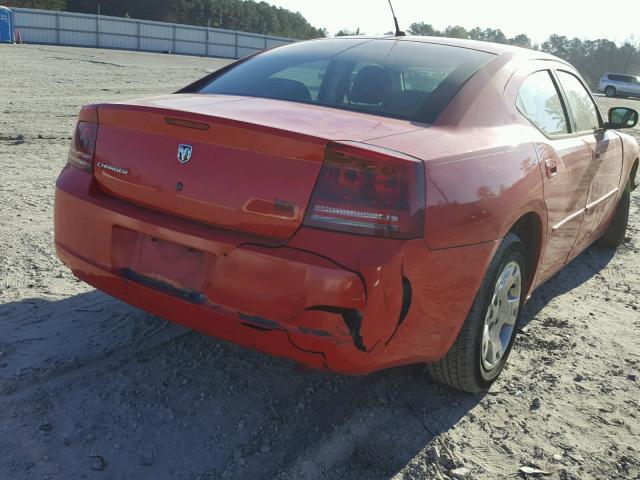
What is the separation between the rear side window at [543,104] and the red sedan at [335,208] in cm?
3

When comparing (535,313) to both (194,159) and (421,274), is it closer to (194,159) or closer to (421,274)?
(421,274)

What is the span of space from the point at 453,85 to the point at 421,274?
41.9 inches

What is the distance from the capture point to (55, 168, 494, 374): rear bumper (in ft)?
7.21

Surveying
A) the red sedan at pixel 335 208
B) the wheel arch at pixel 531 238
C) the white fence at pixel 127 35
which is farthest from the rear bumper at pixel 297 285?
the white fence at pixel 127 35

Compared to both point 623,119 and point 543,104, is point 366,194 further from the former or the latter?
point 623,119

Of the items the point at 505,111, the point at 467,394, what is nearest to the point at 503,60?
the point at 505,111

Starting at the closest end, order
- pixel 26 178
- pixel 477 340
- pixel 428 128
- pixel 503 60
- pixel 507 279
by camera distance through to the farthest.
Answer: pixel 428 128 → pixel 477 340 → pixel 507 279 → pixel 503 60 → pixel 26 178

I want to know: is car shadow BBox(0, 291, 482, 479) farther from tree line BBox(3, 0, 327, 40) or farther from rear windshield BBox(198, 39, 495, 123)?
tree line BBox(3, 0, 327, 40)

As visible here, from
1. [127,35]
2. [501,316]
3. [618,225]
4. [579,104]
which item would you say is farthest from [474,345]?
[127,35]

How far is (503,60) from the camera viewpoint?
130 inches

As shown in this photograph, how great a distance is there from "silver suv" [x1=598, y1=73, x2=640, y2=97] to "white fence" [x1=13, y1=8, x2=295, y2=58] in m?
21.6

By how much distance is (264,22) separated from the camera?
3861 inches

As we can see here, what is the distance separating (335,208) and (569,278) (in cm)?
327

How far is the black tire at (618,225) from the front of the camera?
17.6 ft
